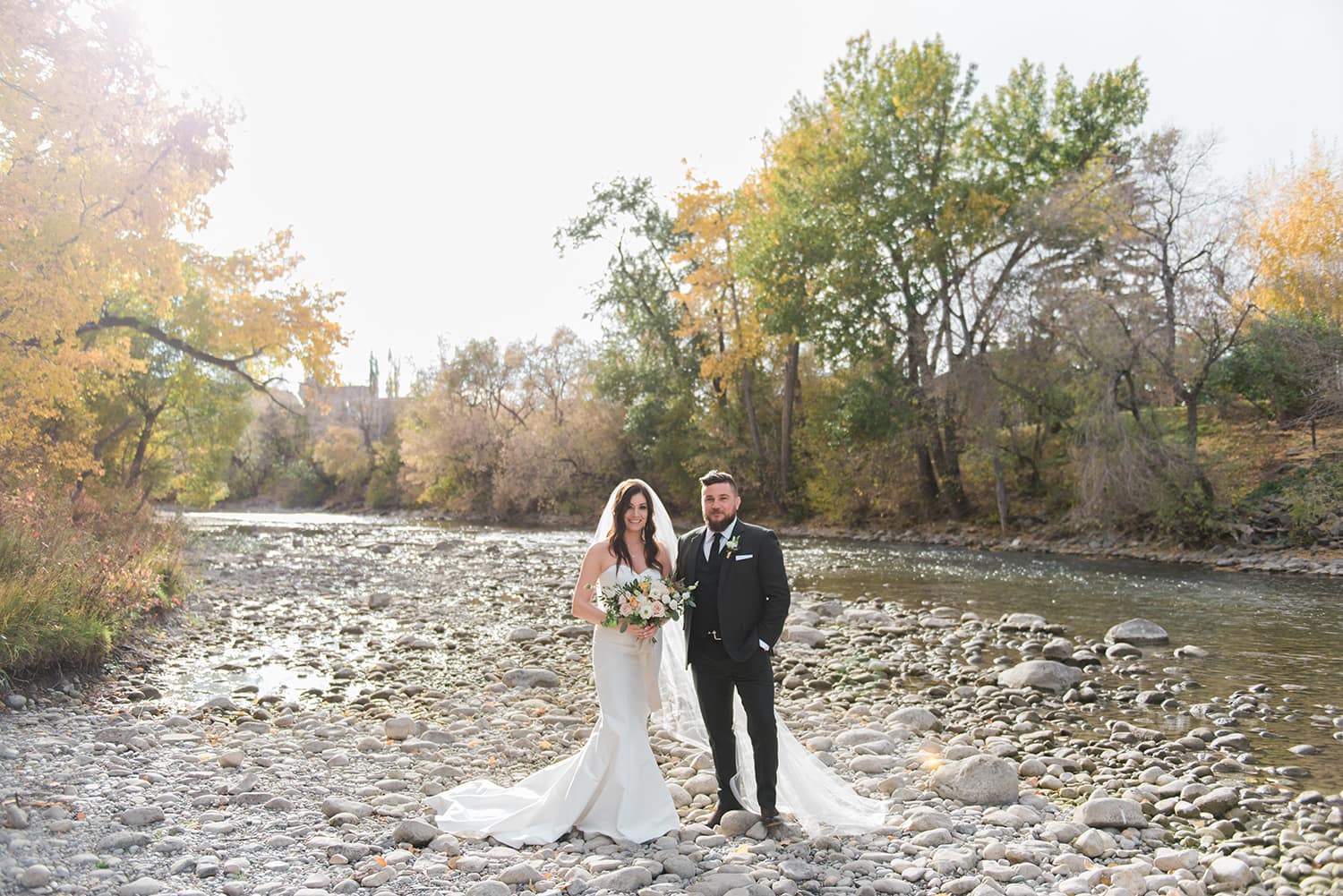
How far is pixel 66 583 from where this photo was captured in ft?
32.1

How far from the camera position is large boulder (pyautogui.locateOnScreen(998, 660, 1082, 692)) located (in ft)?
31.3

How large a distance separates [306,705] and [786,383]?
28197 millimetres

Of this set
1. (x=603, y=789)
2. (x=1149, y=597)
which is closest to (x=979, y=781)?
(x=603, y=789)

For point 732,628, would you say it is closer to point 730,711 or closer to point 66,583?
point 730,711

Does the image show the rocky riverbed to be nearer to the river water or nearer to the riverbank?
the river water

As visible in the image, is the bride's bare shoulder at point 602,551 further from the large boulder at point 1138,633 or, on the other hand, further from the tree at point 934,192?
the tree at point 934,192

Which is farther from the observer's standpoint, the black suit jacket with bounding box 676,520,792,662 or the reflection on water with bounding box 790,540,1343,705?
the reflection on water with bounding box 790,540,1343,705

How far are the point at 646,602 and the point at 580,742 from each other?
2758 millimetres

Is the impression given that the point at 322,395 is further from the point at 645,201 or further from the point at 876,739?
the point at 645,201

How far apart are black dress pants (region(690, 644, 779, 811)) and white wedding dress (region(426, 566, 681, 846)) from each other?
40 centimetres

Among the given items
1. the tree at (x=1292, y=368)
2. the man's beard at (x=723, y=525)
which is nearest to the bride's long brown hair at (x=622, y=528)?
the man's beard at (x=723, y=525)

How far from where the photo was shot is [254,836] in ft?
17.2

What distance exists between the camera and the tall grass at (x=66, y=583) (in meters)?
8.60

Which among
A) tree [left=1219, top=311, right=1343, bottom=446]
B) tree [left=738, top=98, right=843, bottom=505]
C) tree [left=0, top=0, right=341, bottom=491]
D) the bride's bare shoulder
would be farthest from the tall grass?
tree [left=1219, top=311, right=1343, bottom=446]
